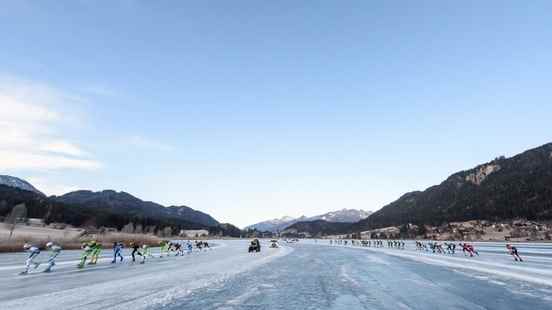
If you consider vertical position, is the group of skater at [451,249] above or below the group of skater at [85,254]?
above

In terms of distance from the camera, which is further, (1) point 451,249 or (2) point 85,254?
(1) point 451,249

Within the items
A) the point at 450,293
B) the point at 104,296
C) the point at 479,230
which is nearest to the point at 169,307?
the point at 104,296

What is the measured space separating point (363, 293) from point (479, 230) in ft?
605

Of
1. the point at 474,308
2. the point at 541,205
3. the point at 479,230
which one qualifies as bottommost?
the point at 474,308

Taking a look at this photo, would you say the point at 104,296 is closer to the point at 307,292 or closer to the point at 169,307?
the point at 169,307

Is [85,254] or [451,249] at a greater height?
[451,249]

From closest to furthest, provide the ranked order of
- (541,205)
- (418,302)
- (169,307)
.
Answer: (169,307)
(418,302)
(541,205)

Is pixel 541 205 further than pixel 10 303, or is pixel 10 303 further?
pixel 541 205

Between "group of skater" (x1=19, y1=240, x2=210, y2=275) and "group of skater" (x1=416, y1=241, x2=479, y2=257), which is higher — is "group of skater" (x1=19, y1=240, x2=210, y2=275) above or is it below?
below

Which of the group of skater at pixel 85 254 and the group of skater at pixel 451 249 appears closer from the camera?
the group of skater at pixel 85 254

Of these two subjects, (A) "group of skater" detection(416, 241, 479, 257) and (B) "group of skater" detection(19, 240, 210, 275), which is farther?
(A) "group of skater" detection(416, 241, 479, 257)

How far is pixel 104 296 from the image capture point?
1337 centimetres

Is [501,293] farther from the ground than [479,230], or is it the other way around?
[479,230]

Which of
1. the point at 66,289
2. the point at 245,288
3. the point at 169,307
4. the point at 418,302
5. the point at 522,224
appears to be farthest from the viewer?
the point at 522,224
